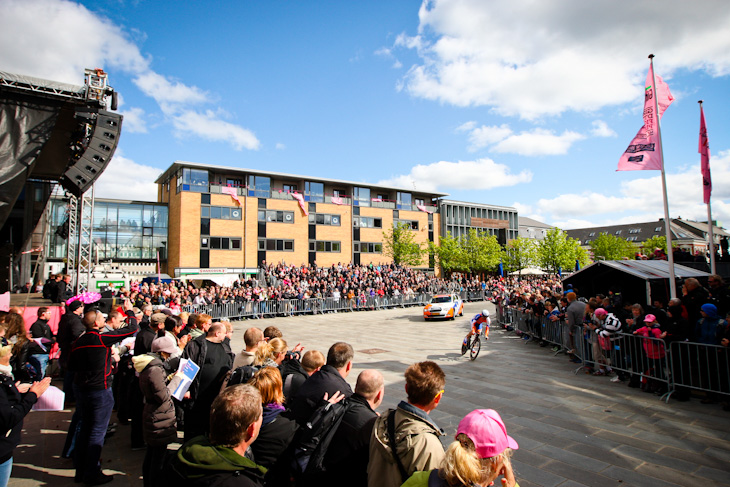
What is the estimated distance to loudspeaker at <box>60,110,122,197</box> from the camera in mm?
12750

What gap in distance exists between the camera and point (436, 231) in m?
52.7

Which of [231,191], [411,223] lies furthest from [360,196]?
[231,191]

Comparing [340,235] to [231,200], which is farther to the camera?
[340,235]

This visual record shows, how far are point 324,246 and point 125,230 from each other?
19150mm

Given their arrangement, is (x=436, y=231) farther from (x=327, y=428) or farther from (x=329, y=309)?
(x=327, y=428)

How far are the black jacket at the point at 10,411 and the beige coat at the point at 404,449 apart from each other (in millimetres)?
2816

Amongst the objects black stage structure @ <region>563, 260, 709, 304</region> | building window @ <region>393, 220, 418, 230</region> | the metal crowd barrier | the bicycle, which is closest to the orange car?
the metal crowd barrier

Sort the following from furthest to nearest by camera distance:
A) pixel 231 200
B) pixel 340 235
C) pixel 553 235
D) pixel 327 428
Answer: pixel 553 235 < pixel 340 235 < pixel 231 200 < pixel 327 428

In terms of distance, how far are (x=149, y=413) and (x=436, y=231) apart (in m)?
50.0

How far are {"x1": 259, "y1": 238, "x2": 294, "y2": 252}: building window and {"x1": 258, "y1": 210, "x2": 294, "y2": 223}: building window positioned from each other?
196cm

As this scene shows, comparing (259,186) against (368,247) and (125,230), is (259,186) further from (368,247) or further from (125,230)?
(368,247)

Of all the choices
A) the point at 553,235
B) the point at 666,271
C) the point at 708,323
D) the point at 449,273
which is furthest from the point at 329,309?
the point at 553,235

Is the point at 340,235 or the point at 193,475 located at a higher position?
the point at 340,235

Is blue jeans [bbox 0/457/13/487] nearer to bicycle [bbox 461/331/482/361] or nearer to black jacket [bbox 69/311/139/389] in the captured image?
black jacket [bbox 69/311/139/389]
